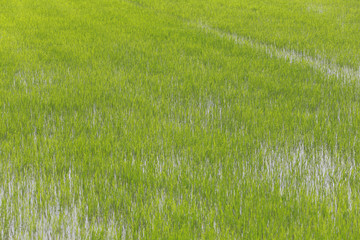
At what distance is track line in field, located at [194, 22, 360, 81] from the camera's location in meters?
4.62

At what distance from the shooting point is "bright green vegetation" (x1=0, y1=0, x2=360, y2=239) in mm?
1878

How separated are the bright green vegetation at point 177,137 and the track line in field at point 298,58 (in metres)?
0.05

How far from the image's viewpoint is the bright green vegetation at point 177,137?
6.16ft

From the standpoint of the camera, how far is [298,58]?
5293 millimetres

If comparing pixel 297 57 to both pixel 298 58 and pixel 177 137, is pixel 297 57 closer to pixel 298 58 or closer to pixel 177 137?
pixel 298 58

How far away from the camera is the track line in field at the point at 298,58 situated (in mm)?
4617

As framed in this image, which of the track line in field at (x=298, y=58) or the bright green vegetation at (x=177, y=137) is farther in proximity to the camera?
the track line in field at (x=298, y=58)

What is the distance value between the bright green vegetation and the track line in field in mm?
48

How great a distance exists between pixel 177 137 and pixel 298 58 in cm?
309

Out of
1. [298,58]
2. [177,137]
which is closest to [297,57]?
[298,58]

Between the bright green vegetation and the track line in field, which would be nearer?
the bright green vegetation

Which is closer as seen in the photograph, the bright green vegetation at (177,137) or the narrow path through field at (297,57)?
the bright green vegetation at (177,137)

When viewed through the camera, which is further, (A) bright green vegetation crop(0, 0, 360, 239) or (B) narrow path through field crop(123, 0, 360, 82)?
(B) narrow path through field crop(123, 0, 360, 82)

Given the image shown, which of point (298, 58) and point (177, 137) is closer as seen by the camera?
point (177, 137)
